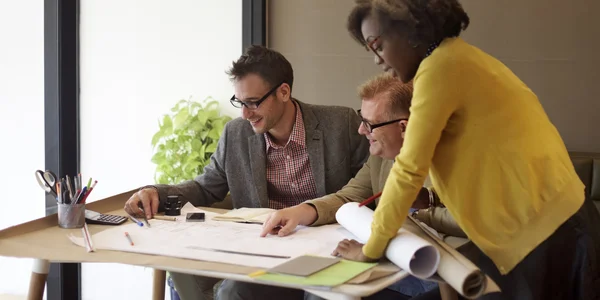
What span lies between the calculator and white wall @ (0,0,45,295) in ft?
4.14

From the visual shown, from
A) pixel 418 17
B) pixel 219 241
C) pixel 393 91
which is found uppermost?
pixel 418 17

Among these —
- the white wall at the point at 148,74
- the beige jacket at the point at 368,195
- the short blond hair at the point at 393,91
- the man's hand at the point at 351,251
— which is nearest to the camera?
the man's hand at the point at 351,251

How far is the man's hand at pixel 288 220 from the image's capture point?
175cm

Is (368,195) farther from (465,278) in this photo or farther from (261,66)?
(465,278)

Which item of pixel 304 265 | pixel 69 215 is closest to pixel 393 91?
pixel 304 265

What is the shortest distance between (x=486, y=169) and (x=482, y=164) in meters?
0.01

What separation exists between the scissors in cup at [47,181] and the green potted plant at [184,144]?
1377mm

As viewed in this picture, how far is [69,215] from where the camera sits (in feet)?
6.05

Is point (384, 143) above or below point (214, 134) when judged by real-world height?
above

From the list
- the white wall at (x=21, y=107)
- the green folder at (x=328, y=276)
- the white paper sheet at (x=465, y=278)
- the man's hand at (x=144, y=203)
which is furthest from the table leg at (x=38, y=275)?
the white wall at (x=21, y=107)

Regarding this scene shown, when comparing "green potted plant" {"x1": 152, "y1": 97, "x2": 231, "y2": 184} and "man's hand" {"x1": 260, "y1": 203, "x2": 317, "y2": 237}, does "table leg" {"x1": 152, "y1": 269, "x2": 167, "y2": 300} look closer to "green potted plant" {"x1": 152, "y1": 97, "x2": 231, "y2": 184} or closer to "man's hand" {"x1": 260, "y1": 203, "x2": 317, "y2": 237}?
"man's hand" {"x1": 260, "y1": 203, "x2": 317, "y2": 237}

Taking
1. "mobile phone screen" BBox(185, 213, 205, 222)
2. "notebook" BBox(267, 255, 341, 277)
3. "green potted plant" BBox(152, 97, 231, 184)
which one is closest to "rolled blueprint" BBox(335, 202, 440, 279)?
"notebook" BBox(267, 255, 341, 277)

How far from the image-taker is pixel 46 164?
246 cm

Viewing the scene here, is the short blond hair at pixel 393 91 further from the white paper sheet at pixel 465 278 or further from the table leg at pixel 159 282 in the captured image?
the table leg at pixel 159 282
